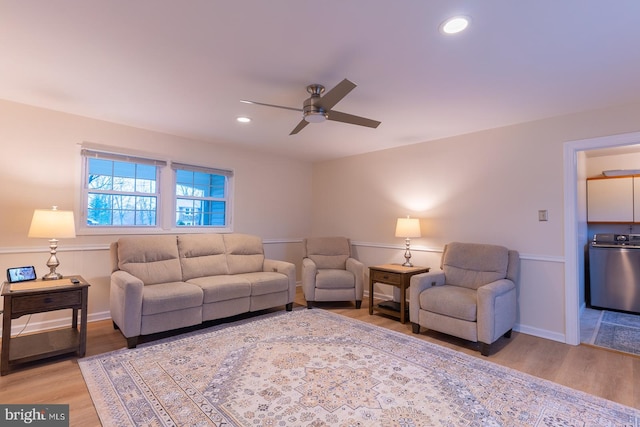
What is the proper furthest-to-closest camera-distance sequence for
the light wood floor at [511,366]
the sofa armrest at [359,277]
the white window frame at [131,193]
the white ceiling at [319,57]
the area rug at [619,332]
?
the sofa armrest at [359,277] → the white window frame at [131,193] → the area rug at [619,332] → the light wood floor at [511,366] → the white ceiling at [319,57]

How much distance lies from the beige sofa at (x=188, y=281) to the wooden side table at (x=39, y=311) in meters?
0.33

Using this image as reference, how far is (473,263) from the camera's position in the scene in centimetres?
347

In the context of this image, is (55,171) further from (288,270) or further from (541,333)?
(541,333)

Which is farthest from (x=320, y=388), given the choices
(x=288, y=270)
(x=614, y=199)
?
(x=614, y=199)

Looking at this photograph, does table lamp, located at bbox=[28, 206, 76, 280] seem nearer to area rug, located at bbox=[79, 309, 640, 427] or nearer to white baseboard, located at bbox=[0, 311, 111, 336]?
white baseboard, located at bbox=[0, 311, 111, 336]

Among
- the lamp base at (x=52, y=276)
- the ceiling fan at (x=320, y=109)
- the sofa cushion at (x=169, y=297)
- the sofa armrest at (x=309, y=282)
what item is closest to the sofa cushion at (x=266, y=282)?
the sofa armrest at (x=309, y=282)

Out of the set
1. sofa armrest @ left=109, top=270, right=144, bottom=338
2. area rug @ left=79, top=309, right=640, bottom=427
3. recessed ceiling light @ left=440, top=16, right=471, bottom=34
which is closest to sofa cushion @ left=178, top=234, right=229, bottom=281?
sofa armrest @ left=109, top=270, right=144, bottom=338

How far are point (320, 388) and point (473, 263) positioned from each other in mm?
2227

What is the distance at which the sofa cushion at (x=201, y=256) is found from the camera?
12.3 feet

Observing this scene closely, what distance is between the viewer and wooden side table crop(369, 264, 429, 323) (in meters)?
3.67

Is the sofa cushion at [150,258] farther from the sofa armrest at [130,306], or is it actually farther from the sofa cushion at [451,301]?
the sofa cushion at [451,301]

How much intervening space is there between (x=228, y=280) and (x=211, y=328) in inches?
20.8

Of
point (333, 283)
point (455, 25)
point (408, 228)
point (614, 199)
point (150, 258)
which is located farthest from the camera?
point (614, 199)

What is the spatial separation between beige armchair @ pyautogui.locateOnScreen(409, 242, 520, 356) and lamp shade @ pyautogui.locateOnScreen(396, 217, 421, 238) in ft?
1.35
